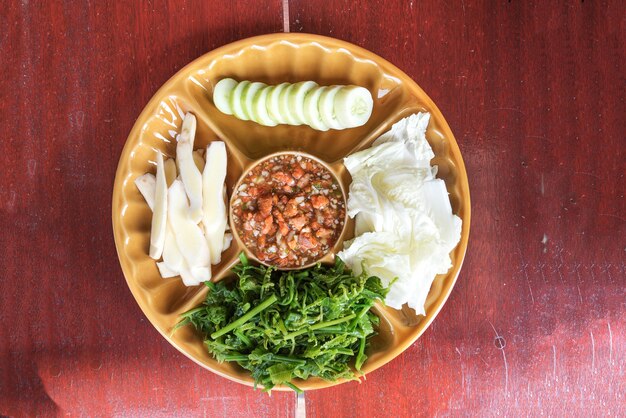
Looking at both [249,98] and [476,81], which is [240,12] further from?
[476,81]

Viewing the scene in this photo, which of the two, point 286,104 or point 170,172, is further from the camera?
point 170,172

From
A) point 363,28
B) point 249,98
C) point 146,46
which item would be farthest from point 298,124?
point 146,46

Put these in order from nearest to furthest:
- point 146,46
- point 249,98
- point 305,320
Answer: point 305,320 < point 249,98 < point 146,46

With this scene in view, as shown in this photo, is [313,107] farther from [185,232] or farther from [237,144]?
[185,232]

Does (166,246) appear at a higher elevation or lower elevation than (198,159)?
lower

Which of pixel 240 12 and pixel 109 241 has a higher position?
pixel 240 12

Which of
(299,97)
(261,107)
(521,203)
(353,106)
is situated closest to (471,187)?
(521,203)

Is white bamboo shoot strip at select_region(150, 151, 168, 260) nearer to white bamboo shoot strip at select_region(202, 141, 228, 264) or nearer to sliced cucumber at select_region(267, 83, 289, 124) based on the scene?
white bamboo shoot strip at select_region(202, 141, 228, 264)
